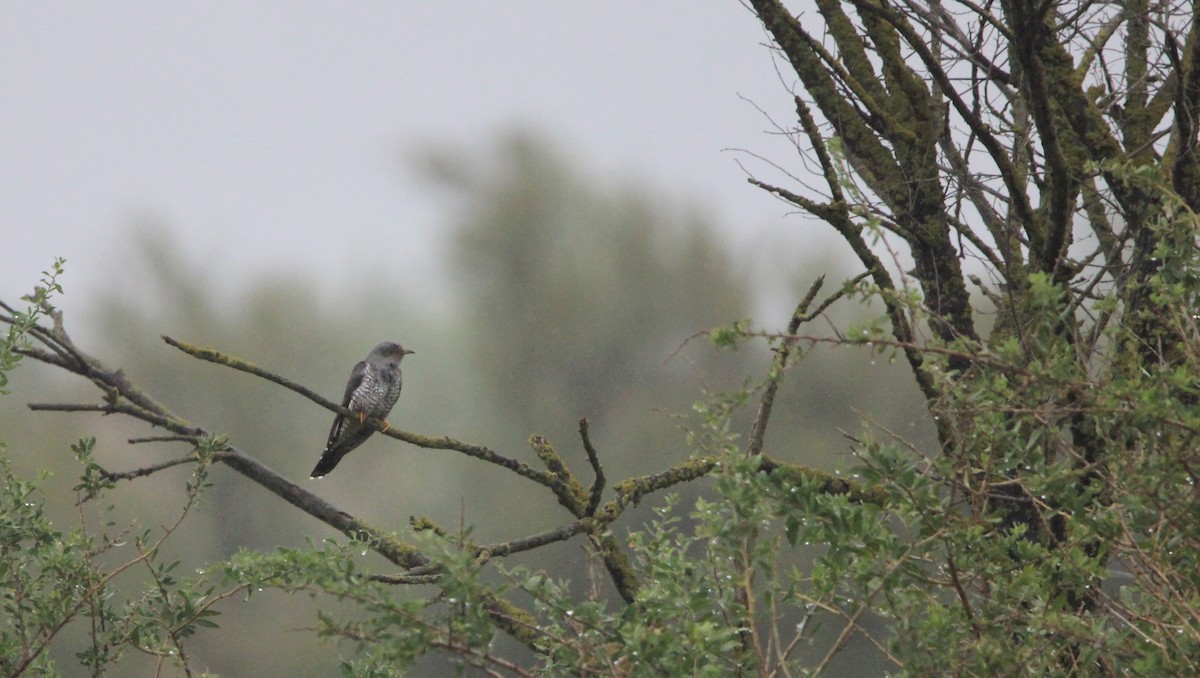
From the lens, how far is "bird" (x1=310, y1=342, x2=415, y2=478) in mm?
5496

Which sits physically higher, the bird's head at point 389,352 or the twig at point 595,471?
the bird's head at point 389,352

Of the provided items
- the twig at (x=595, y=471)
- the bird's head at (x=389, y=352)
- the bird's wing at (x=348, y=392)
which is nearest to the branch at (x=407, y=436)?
the twig at (x=595, y=471)

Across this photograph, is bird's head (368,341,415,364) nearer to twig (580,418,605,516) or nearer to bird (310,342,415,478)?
bird (310,342,415,478)

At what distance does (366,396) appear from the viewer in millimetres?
5875

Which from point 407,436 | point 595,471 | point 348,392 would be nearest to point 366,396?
point 348,392

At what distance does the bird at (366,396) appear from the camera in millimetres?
5496

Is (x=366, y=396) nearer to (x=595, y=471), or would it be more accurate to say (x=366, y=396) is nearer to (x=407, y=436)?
(x=407, y=436)

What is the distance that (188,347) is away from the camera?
9.07 feet

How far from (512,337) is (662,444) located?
4.19 metres

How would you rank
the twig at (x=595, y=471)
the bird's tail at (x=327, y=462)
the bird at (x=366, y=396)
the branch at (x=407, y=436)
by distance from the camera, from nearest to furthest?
the twig at (x=595, y=471)
the branch at (x=407, y=436)
the bird at (x=366, y=396)
the bird's tail at (x=327, y=462)

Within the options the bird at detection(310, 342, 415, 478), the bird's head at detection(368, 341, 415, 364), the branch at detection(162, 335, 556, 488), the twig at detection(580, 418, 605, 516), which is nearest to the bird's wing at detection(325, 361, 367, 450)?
the bird at detection(310, 342, 415, 478)

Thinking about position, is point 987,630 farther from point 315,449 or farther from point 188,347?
point 315,449

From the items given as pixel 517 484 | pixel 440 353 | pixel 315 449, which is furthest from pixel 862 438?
pixel 440 353

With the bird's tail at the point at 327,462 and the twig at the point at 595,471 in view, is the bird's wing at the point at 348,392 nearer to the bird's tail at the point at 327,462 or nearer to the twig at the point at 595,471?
the bird's tail at the point at 327,462
